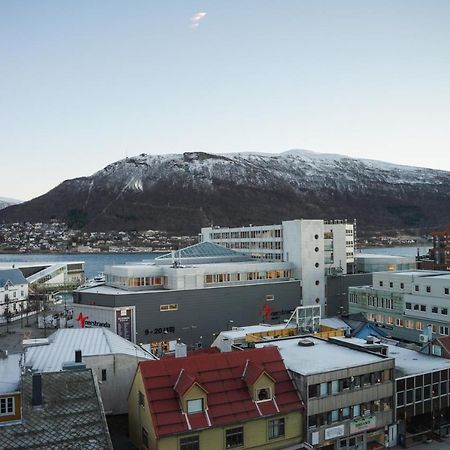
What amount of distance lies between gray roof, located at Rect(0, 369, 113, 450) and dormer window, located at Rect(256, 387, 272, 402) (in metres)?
7.89

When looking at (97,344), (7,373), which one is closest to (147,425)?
(7,373)

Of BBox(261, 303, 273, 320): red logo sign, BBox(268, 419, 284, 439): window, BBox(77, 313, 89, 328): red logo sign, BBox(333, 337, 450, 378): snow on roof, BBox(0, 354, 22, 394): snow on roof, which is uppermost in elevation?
BBox(0, 354, 22, 394): snow on roof

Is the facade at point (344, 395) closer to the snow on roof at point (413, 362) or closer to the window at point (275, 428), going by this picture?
the window at point (275, 428)

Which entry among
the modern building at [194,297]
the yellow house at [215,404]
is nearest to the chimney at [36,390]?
the yellow house at [215,404]

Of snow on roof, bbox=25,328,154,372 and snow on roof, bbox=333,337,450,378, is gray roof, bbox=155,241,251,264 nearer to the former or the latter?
snow on roof, bbox=25,328,154,372

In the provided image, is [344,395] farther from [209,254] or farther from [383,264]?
[209,254]

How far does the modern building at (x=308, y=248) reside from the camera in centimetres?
7344

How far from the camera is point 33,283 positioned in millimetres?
114125

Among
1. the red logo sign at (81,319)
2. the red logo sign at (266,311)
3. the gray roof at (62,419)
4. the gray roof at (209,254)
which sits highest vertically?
the gray roof at (209,254)

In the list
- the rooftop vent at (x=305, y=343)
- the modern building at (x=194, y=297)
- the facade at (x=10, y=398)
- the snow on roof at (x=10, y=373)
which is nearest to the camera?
the facade at (x=10, y=398)

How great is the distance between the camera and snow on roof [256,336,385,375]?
2723 cm

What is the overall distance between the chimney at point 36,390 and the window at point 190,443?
660 cm

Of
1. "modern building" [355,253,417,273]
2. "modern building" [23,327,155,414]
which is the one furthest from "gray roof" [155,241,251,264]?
"modern building" [23,327,155,414]

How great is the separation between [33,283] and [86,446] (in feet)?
337
